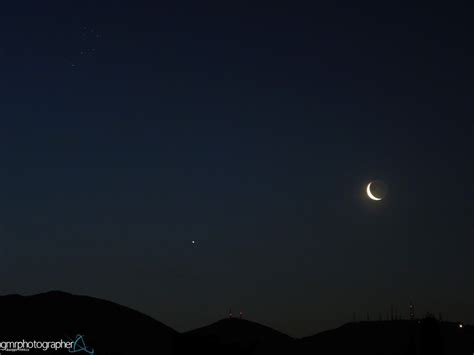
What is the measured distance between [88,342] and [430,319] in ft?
434

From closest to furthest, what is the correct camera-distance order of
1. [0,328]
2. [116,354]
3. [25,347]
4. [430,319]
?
[430,319] → [25,347] → [116,354] → [0,328]

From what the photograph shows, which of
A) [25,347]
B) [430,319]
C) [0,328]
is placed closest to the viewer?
[430,319]

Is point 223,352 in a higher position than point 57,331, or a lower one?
lower

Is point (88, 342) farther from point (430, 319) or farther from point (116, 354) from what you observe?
point (430, 319)

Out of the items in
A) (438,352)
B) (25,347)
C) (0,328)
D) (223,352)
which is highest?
(0,328)

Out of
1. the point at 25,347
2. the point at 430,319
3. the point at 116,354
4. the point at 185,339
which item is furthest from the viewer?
the point at 116,354

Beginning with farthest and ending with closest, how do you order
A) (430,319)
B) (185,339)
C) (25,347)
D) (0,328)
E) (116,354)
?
(0,328)
(116,354)
(25,347)
(430,319)
(185,339)

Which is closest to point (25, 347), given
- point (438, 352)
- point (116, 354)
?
point (116, 354)

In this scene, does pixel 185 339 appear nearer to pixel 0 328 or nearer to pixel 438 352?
pixel 438 352

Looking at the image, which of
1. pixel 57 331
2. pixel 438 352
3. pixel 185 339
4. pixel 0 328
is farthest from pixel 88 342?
pixel 185 339

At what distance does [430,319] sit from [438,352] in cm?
427

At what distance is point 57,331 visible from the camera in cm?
19975

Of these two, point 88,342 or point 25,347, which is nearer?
point 25,347

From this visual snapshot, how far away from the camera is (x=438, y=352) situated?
286 ft
